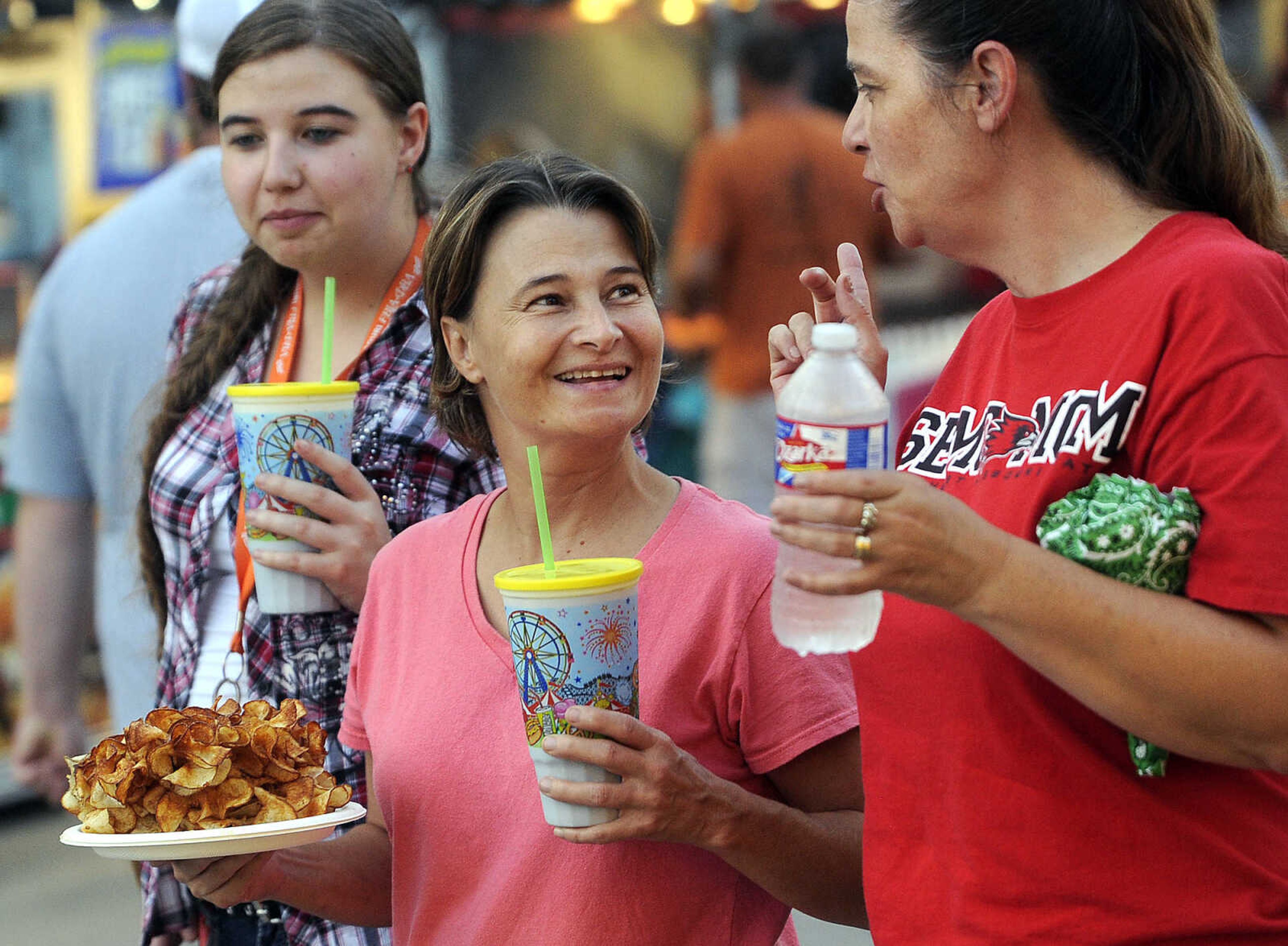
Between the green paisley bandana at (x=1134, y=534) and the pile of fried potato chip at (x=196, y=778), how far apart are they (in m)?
1.05

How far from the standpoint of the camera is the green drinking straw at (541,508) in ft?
6.15

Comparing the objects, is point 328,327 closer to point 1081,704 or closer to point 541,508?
point 541,508

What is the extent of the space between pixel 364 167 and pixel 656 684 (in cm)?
113

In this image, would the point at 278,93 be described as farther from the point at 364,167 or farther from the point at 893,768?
the point at 893,768

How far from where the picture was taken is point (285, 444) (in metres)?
2.34

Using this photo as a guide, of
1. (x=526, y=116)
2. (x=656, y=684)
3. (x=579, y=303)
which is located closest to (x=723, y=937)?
(x=656, y=684)

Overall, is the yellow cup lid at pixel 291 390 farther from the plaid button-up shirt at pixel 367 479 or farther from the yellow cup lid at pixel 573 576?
the yellow cup lid at pixel 573 576

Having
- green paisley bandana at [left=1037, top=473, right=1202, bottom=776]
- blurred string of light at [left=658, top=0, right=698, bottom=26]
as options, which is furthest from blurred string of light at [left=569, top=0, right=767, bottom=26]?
green paisley bandana at [left=1037, top=473, right=1202, bottom=776]

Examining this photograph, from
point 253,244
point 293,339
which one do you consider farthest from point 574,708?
point 253,244

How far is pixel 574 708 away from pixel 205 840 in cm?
52

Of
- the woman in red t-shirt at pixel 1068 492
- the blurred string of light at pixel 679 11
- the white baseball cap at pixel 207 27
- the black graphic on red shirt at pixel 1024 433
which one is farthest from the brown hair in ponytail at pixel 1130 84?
the blurred string of light at pixel 679 11

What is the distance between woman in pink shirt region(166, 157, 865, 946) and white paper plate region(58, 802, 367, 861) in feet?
0.41

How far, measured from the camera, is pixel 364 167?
2.63 m

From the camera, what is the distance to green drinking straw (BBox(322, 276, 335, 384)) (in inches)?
95.5
